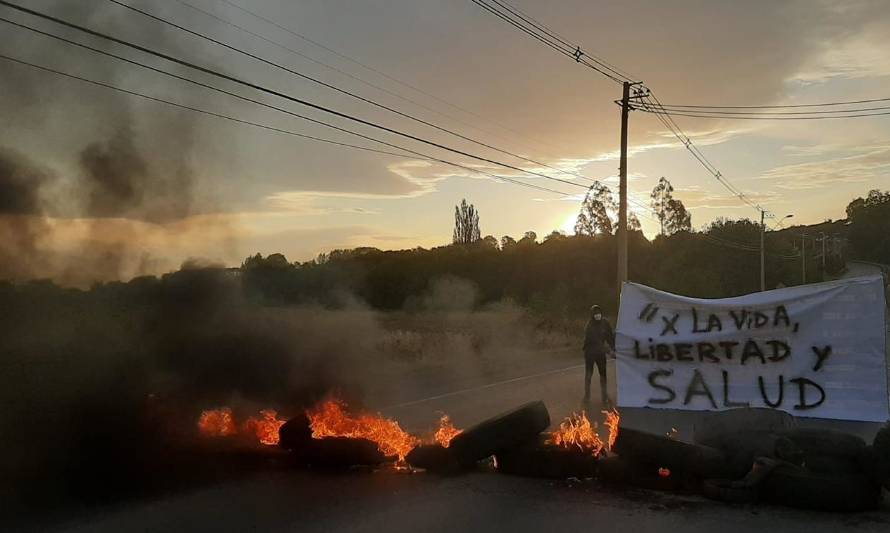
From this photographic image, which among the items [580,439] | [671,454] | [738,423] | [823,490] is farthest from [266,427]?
[823,490]

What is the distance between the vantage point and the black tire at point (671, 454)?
599 cm

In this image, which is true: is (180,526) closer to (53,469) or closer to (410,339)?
(53,469)

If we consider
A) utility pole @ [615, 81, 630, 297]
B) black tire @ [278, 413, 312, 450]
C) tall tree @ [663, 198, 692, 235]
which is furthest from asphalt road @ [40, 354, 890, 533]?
tall tree @ [663, 198, 692, 235]

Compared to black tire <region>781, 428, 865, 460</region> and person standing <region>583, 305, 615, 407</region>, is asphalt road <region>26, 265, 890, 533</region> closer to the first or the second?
black tire <region>781, 428, 865, 460</region>

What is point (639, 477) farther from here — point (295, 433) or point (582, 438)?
point (295, 433)

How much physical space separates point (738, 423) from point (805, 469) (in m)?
0.88

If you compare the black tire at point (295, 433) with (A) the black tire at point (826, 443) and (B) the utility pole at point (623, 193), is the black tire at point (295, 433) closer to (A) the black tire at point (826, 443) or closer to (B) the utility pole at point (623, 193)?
(A) the black tire at point (826, 443)

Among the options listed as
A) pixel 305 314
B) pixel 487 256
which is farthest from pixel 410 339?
pixel 487 256

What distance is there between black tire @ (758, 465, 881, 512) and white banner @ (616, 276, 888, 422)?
240 cm

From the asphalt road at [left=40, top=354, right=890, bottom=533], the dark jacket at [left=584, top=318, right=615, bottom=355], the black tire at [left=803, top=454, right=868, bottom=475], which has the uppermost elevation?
the dark jacket at [left=584, top=318, right=615, bottom=355]

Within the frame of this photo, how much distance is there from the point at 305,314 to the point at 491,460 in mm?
6341

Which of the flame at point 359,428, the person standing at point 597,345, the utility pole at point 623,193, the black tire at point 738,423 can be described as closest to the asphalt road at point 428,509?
the flame at point 359,428

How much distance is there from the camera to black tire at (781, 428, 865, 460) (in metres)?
5.58

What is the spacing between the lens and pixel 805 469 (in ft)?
18.6
